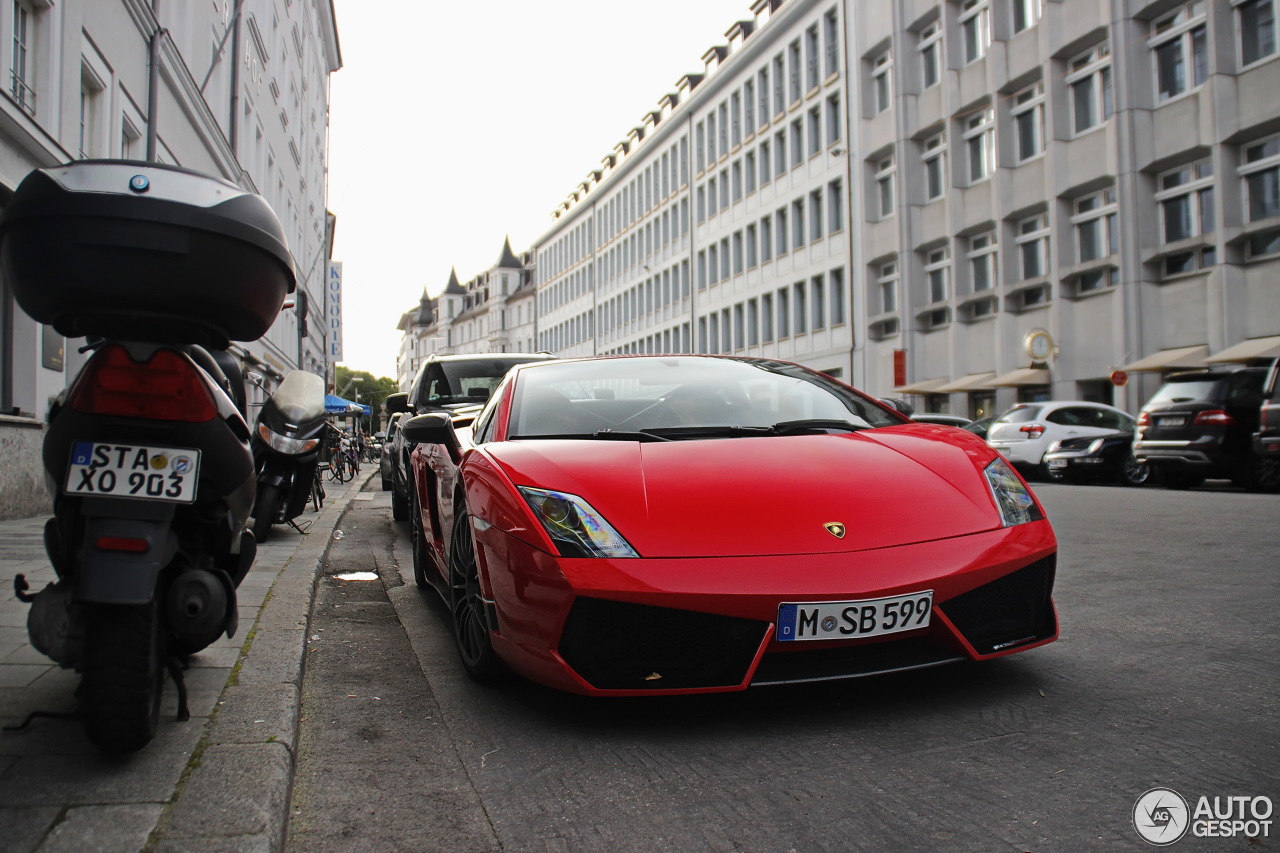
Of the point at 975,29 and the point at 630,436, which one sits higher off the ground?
the point at 975,29

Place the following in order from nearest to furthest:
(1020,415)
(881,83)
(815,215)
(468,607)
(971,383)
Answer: (468,607) → (1020,415) → (971,383) → (881,83) → (815,215)

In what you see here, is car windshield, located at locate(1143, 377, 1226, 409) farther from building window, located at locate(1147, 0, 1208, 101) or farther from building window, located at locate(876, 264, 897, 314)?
building window, located at locate(876, 264, 897, 314)

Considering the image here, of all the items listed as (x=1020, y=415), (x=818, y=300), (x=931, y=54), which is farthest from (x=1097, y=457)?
(x=818, y=300)

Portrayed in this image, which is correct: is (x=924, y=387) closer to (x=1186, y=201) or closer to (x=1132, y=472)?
(x=1186, y=201)

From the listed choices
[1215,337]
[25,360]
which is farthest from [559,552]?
[1215,337]

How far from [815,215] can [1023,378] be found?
17.3 meters

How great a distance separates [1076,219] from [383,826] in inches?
1151

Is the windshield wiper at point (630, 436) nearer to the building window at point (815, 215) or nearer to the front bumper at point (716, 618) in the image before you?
the front bumper at point (716, 618)

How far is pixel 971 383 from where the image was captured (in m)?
31.7

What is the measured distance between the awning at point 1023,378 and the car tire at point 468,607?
26646 millimetres

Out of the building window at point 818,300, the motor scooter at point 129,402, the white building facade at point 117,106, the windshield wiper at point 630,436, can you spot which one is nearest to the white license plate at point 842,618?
the windshield wiper at point 630,436

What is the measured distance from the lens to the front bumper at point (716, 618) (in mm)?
3109

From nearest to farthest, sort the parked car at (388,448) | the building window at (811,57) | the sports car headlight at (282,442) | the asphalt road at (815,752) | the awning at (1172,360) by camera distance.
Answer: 1. the asphalt road at (815,752)
2. the sports car headlight at (282,442)
3. the parked car at (388,448)
4. the awning at (1172,360)
5. the building window at (811,57)

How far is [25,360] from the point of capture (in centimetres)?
1063
